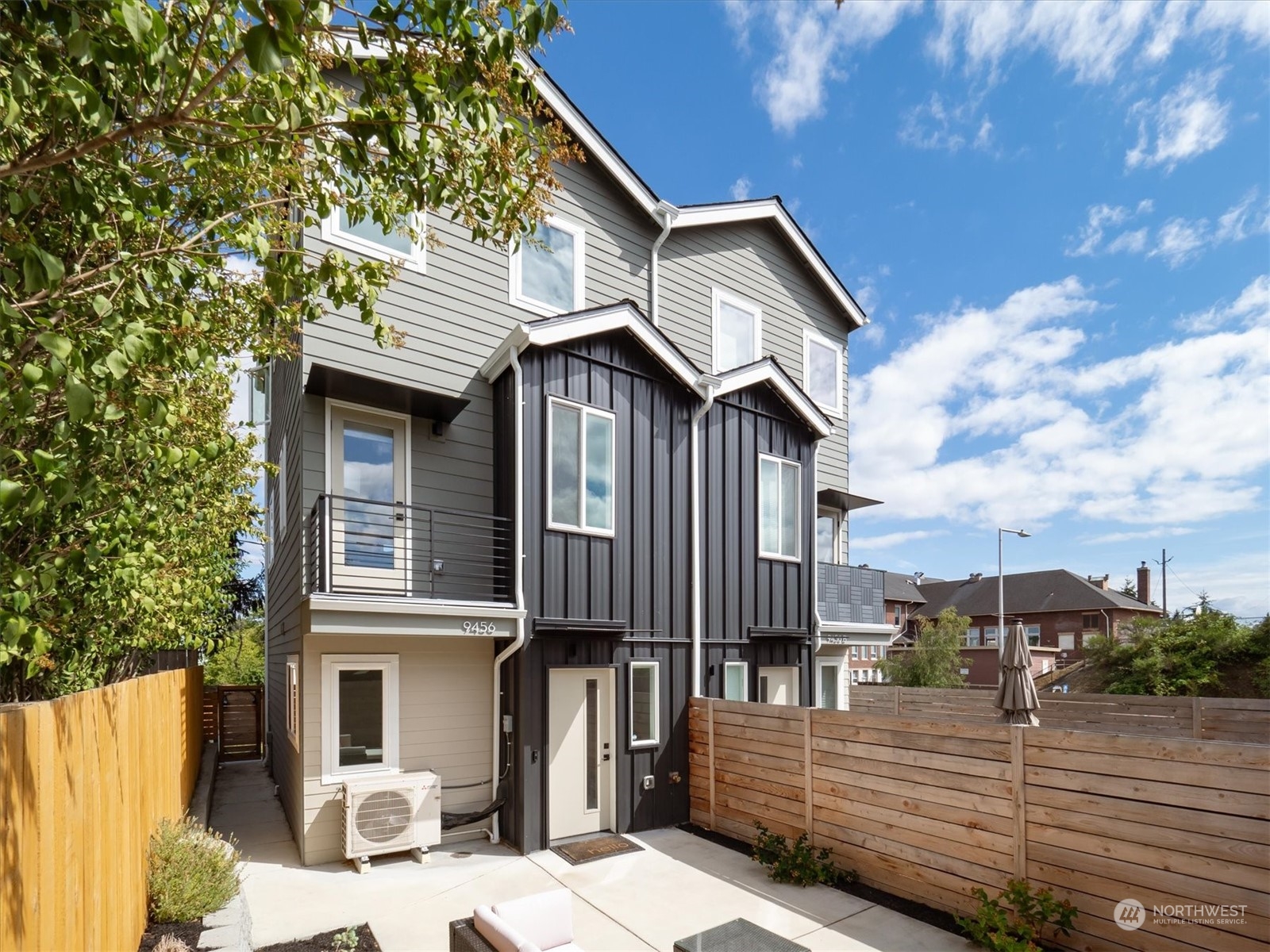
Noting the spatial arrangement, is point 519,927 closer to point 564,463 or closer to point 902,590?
point 564,463

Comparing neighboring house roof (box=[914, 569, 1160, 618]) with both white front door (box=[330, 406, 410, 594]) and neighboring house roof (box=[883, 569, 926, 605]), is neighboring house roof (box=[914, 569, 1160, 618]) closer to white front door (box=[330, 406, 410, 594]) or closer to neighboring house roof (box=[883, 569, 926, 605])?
neighboring house roof (box=[883, 569, 926, 605])

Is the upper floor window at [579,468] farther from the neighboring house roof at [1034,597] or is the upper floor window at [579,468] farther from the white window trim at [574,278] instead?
the neighboring house roof at [1034,597]

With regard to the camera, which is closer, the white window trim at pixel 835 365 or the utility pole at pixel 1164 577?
the white window trim at pixel 835 365

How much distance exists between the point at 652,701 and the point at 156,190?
8489 millimetres

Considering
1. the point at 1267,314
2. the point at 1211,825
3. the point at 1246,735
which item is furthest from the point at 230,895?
the point at 1246,735

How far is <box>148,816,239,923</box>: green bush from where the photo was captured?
5504 millimetres

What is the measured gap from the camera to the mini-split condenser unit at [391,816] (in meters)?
7.82

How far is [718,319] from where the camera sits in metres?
13.4

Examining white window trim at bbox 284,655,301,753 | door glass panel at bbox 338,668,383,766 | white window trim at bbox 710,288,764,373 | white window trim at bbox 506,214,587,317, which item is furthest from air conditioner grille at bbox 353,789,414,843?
white window trim at bbox 710,288,764,373

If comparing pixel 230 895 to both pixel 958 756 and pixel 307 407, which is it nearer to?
pixel 307 407

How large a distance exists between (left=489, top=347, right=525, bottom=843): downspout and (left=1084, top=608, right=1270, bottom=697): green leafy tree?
21542 mm

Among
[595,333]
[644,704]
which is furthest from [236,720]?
[595,333]

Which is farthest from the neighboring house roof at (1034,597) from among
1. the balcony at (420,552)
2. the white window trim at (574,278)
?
the balcony at (420,552)

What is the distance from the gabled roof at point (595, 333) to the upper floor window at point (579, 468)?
867 millimetres
